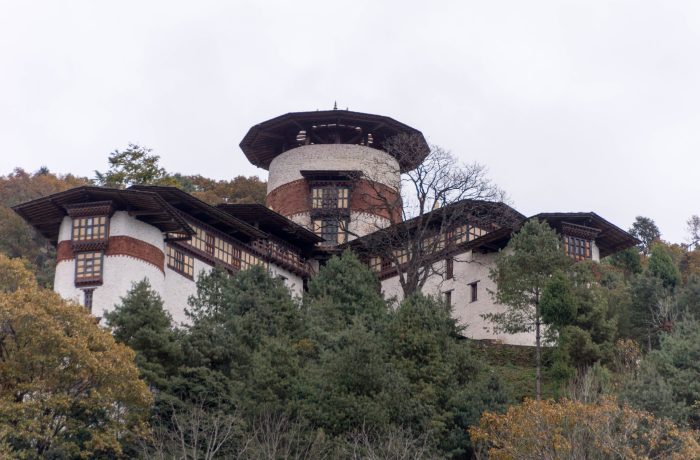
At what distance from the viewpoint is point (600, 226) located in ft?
211

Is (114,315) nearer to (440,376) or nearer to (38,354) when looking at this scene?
(38,354)

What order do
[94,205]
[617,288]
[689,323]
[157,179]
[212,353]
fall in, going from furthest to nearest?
1. [157,179]
2. [617,288]
3. [94,205]
4. [689,323]
5. [212,353]

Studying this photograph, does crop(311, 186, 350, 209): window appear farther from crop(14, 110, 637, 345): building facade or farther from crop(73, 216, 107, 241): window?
crop(73, 216, 107, 241): window

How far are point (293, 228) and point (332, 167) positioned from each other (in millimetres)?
7636

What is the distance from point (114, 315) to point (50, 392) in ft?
20.8

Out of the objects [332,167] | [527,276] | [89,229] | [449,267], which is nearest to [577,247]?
[449,267]

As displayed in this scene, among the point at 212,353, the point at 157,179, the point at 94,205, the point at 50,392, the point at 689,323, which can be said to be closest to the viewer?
the point at 50,392

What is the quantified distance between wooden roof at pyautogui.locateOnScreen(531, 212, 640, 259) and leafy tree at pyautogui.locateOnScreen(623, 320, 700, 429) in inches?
556

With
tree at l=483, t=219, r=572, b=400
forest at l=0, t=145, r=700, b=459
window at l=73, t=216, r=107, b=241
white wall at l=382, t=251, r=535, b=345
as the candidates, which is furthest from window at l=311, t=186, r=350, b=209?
tree at l=483, t=219, r=572, b=400

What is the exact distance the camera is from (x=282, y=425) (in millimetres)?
40188

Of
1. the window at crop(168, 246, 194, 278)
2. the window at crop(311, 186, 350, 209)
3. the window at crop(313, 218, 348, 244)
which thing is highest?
the window at crop(311, 186, 350, 209)

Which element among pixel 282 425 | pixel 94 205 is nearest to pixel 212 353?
pixel 282 425

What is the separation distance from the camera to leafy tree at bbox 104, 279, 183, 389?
43.4m

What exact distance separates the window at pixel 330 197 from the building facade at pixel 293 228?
0.09 meters
